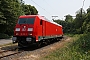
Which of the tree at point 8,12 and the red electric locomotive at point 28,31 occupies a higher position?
the tree at point 8,12

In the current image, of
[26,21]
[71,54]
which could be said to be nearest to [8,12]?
[26,21]

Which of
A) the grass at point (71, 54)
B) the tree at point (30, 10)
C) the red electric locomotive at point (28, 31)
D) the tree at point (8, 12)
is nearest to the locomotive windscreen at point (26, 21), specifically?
the red electric locomotive at point (28, 31)

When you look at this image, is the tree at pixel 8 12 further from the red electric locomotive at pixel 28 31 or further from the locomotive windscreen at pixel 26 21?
the red electric locomotive at pixel 28 31

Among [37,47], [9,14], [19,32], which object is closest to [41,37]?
[37,47]

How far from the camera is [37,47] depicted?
18203 mm

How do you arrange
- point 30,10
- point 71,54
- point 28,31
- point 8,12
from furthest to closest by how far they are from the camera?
1. point 30,10
2. point 8,12
3. point 28,31
4. point 71,54

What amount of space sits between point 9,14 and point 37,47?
55.3 ft

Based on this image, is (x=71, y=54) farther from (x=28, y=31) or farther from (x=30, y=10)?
(x=30, y=10)

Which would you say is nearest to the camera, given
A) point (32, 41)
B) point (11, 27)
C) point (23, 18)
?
point (32, 41)

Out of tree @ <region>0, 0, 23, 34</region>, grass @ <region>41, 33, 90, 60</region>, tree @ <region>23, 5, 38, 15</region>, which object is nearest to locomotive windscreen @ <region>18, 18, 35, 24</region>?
grass @ <region>41, 33, 90, 60</region>

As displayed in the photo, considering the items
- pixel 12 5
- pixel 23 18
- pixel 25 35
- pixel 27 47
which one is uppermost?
pixel 12 5

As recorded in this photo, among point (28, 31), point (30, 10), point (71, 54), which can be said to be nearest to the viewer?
point (71, 54)

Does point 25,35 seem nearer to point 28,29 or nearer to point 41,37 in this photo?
point 28,29

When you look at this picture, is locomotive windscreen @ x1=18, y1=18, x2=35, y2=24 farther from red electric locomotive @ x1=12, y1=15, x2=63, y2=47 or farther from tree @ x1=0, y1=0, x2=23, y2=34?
tree @ x1=0, y1=0, x2=23, y2=34
